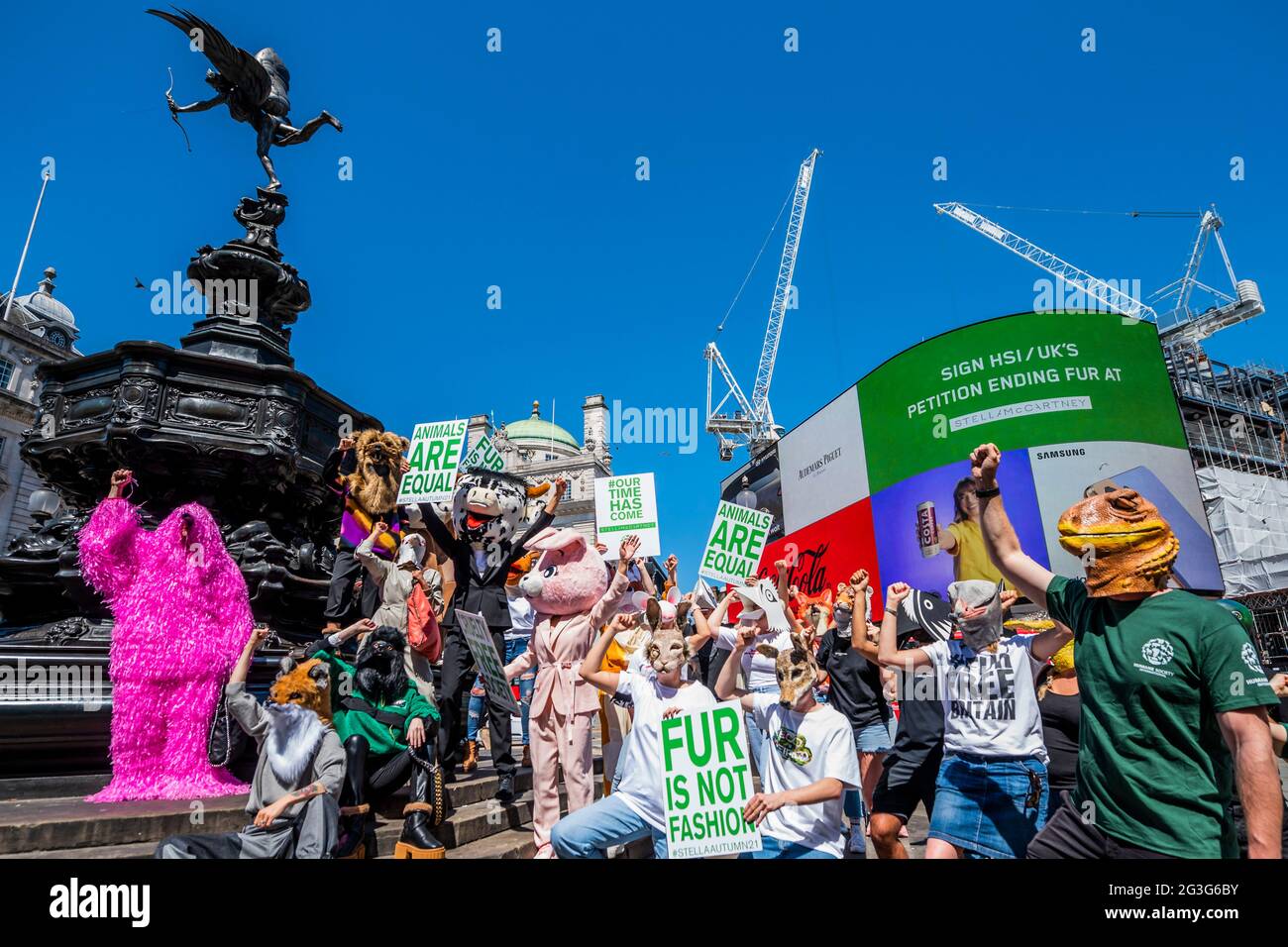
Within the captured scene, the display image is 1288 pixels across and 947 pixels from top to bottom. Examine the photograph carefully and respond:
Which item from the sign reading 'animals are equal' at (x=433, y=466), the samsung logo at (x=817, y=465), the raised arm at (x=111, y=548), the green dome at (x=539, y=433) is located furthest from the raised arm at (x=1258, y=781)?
the green dome at (x=539, y=433)

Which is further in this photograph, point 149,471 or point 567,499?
point 567,499

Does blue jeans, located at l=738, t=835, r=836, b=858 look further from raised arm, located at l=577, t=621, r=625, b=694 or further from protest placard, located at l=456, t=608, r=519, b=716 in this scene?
protest placard, located at l=456, t=608, r=519, b=716

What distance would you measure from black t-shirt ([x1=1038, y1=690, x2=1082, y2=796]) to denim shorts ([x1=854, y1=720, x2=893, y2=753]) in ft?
4.80

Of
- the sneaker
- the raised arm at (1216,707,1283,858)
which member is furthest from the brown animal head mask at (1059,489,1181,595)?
the sneaker

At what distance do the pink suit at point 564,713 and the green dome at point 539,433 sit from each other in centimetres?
7153

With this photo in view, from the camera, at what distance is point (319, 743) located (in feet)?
12.3

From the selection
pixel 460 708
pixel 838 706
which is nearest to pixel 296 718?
pixel 460 708

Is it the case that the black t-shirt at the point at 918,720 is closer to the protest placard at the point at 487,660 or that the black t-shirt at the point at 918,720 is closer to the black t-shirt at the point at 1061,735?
the black t-shirt at the point at 1061,735

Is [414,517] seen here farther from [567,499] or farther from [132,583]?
[567,499]

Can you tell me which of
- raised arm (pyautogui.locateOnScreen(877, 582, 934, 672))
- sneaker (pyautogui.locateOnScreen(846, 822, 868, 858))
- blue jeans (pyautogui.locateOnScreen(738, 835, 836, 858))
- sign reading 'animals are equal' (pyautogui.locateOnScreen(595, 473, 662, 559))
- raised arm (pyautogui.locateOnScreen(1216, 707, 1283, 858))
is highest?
sign reading 'animals are equal' (pyautogui.locateOnScreen(595, 473, 662, 559))

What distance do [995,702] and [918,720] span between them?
88cm

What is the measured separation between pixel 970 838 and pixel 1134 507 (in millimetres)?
2046

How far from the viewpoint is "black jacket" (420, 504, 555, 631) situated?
5840 mm

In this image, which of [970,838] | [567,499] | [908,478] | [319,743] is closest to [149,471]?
[319,743]
